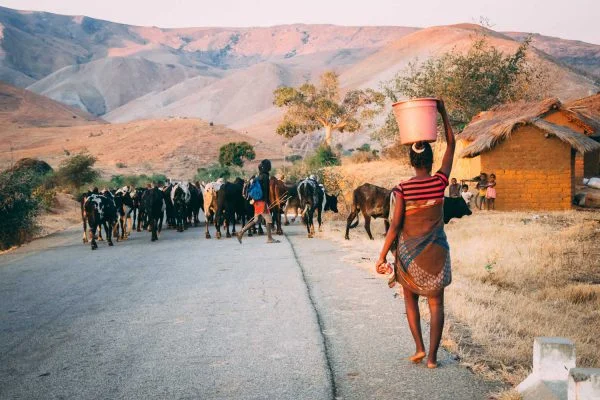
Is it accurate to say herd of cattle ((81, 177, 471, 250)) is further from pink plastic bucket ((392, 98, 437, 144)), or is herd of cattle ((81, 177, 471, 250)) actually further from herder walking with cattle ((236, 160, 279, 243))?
pink plastic bucket ((392, 98, 437, 144))

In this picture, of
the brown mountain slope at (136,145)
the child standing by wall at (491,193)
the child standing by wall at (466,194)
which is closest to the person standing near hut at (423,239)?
the child standing by wall at (466,194)

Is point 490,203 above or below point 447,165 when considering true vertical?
below

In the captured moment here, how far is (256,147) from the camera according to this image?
280 feet

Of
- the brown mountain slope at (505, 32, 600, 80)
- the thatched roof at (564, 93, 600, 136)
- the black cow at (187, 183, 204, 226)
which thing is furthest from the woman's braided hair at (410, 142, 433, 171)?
the brown mountain slope at (505, 32, 600, 80)

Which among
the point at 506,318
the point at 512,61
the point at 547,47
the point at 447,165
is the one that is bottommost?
the point at 506,318

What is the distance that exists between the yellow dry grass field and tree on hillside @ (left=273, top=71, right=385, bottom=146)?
39.1 metres

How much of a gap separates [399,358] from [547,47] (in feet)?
631

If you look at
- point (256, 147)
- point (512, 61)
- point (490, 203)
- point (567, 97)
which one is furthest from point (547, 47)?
point (490, 203)

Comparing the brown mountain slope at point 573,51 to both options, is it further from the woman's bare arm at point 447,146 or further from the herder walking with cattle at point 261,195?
the woman's bare arm at point 447,146

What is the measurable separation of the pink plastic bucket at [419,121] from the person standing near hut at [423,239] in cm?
12

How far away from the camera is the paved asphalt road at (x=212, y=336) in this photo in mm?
5004

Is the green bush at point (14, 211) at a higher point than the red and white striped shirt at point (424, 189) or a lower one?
lower

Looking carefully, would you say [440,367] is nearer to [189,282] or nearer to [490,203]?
[189,282]

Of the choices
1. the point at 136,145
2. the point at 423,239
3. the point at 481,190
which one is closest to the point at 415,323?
the point at 423,239
